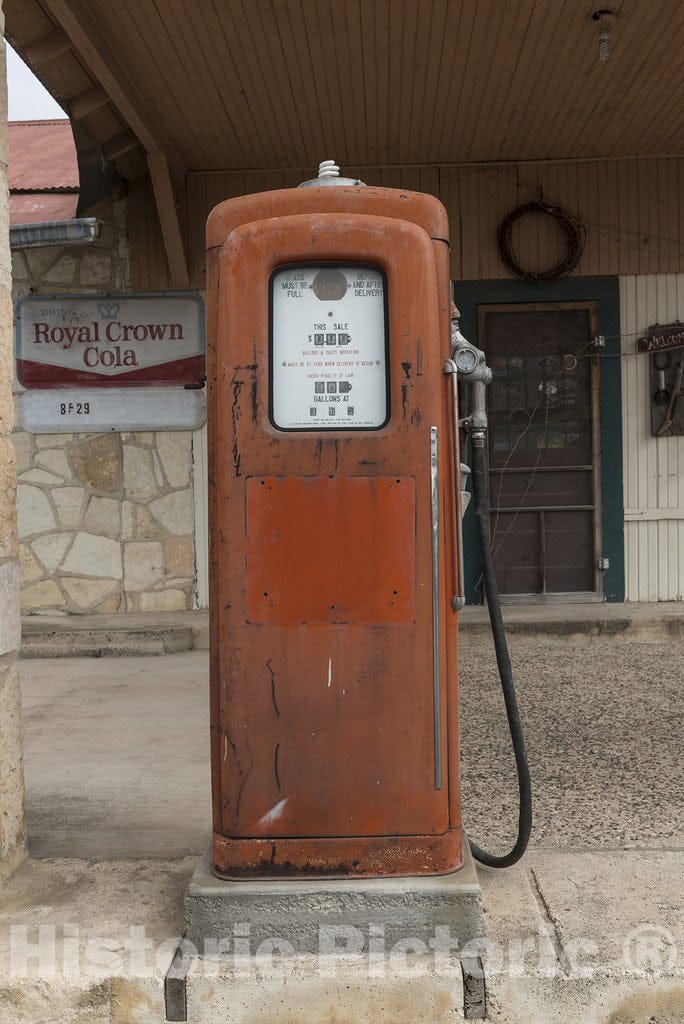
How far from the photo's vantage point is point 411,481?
99.4 inches

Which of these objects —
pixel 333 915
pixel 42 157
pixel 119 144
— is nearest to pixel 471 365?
pixel 333 915

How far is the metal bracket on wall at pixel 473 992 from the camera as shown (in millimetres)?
2445

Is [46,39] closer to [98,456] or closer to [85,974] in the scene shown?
[98,456]

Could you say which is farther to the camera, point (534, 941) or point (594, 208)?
point (594, 208)

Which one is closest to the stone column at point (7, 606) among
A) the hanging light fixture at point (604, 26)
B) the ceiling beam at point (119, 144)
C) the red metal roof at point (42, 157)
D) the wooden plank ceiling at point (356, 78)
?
the wooden plank ceiling at point (356, 78)

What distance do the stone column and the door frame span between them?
493 cm

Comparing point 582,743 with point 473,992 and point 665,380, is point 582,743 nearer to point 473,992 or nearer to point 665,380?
point 473,992

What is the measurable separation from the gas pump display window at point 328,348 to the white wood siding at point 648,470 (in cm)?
553

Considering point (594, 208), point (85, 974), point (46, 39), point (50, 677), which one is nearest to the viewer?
point (85, 974)

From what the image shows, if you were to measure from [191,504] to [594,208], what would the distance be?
372 cm

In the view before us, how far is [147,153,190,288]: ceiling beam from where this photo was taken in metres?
7.15

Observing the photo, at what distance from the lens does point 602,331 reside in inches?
301

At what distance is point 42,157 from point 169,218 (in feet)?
8.44

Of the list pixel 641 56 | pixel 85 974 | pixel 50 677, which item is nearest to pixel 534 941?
pixel 85 974
